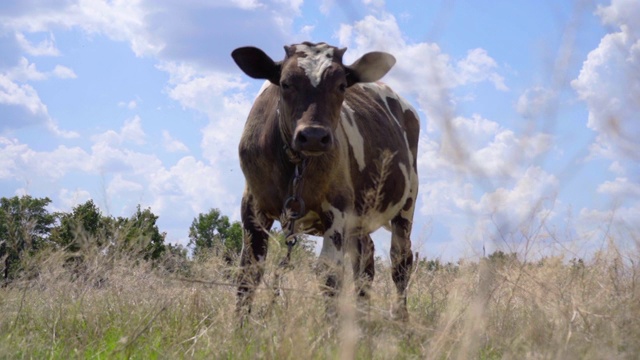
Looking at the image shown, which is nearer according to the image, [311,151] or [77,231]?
[77,231]

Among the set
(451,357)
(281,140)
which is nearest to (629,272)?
(451,357)

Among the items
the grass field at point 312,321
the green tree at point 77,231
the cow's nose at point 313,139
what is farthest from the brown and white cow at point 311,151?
the green tree at point 77,231

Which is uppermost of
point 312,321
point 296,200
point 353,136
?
→ point 353,136

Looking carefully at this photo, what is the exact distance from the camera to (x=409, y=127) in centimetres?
973

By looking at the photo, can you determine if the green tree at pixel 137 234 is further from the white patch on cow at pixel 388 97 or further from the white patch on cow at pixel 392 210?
the white patch on cow at pixel 388 97

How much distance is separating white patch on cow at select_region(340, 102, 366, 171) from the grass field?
50.8 inches

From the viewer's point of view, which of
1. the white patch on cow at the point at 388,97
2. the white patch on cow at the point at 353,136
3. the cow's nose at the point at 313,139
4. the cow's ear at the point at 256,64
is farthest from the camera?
the white patch on cow at the point at 388,97

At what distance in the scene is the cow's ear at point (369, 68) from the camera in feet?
23.5

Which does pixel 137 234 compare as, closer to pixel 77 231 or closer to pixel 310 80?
pixel 310 80

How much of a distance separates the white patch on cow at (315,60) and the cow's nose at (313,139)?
592mm

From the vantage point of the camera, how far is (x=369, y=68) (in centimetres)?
727

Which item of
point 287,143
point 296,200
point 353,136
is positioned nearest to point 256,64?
point 287,143

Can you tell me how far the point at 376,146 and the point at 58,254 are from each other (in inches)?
126

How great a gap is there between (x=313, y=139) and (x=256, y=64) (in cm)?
138
